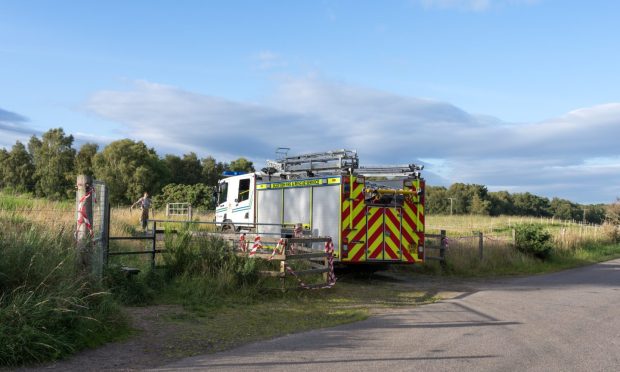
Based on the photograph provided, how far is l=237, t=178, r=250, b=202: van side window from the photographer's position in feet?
60.7

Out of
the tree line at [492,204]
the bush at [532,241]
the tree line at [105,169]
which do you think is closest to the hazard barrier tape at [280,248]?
the bush at [532,241]

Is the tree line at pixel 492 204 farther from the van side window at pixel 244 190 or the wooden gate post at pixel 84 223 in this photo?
the wooden gate post at pixel 84 223

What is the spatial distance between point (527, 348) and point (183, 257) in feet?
23.3

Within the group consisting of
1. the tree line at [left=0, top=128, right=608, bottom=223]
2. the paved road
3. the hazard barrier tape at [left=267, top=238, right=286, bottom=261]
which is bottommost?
the paved road

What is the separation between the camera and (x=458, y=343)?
781cm

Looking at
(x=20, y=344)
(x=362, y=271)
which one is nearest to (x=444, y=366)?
(x=20, y=344)

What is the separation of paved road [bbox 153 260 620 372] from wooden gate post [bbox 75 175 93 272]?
280 cm

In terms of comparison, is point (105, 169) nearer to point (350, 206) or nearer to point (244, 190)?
point (244, 190)

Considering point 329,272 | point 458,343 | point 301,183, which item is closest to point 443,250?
point 301,183

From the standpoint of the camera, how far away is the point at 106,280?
9.32 m

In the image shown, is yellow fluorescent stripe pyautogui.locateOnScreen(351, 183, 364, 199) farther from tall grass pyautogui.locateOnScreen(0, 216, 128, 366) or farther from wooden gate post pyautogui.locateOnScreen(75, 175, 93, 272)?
tall grass pyautogui.locateOnScreen(0, 216, 128, 366)

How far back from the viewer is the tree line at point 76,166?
56844 mm

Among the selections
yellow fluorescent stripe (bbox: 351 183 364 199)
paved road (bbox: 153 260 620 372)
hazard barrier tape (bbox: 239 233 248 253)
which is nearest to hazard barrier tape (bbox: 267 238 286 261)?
hazard barrier tape (bbox: 239 233 248 253)

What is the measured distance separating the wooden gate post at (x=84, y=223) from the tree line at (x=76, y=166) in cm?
4697
